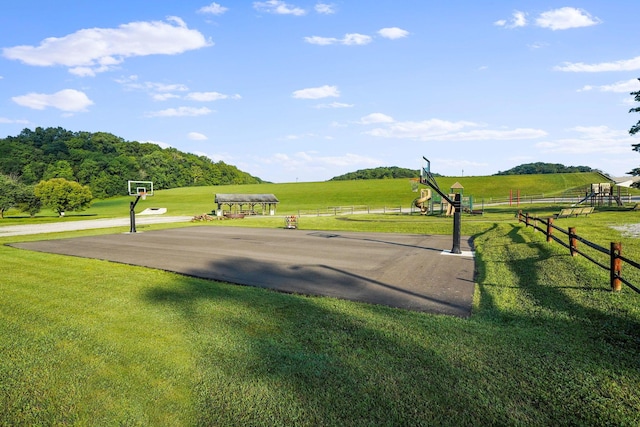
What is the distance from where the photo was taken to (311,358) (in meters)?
5.12

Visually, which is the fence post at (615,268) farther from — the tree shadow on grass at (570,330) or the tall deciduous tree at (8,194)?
the tall deciduous tree at (8,194)

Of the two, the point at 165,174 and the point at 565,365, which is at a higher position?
the point at 165,174

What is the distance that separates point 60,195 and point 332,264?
66737 mm

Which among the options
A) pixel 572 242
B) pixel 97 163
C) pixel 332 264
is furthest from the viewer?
→ pixel 97 163

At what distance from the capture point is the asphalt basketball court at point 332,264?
9.01 meters

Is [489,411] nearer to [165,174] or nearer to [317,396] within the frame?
[317,396]

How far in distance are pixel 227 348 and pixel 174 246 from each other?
47.5 feet

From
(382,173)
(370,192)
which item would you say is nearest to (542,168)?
(382,173)

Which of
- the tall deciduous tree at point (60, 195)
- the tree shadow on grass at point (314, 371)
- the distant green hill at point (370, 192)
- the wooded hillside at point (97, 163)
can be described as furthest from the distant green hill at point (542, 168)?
the tree shadow on grass at point (314, 371)

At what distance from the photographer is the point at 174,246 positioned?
18766 millimetres

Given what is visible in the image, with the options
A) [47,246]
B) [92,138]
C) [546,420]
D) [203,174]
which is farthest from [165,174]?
[546,420]

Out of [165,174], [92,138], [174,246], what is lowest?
[174,246]

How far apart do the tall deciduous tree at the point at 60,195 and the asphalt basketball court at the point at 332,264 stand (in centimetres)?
5267

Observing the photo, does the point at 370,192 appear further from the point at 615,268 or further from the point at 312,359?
the point at 312,359
